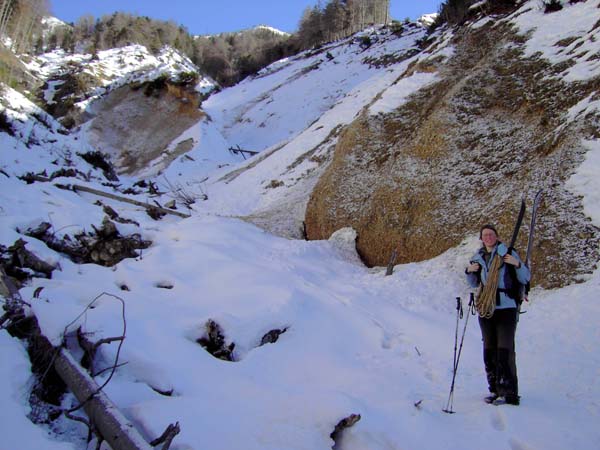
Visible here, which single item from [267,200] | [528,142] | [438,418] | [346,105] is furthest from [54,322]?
[346,105]

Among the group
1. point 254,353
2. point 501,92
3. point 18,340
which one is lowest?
point 254,353

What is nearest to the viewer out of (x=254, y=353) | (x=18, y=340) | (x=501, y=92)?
(x=18, y=340)

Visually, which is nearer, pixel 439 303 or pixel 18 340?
pixel 18 340

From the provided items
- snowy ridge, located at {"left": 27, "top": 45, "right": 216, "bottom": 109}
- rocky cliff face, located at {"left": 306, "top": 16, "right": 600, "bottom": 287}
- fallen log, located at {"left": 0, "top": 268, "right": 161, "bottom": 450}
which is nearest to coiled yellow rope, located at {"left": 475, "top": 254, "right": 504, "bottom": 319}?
rocky cliff face, located at {"left": 306, "top": 16, "right": 600, "bottom": 287}

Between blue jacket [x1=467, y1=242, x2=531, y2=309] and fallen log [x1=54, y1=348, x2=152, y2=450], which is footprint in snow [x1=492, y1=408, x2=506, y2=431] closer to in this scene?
blue jacket [x1=467, y1=242, x2=531, y2=309]

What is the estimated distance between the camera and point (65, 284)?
561 centimetres

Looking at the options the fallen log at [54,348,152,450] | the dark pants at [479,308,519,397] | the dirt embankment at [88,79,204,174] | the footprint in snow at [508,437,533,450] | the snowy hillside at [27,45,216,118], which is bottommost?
the footprint in snow at [508,437,533,450]

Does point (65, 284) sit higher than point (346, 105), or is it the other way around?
point (346, 105)

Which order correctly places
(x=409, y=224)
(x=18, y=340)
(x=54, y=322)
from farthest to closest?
(x=409, y=224), (x=54, y=322), (x=18, y=340)

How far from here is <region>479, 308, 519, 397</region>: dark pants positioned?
159 inches

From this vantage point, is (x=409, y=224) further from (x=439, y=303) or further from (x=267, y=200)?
(x=267, y=200)

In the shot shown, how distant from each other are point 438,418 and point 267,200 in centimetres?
1083

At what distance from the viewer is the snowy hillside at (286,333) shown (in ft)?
11.3

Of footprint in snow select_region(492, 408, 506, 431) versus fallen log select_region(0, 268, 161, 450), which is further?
footprint in snow select_region(492, 408, 506, 431)
